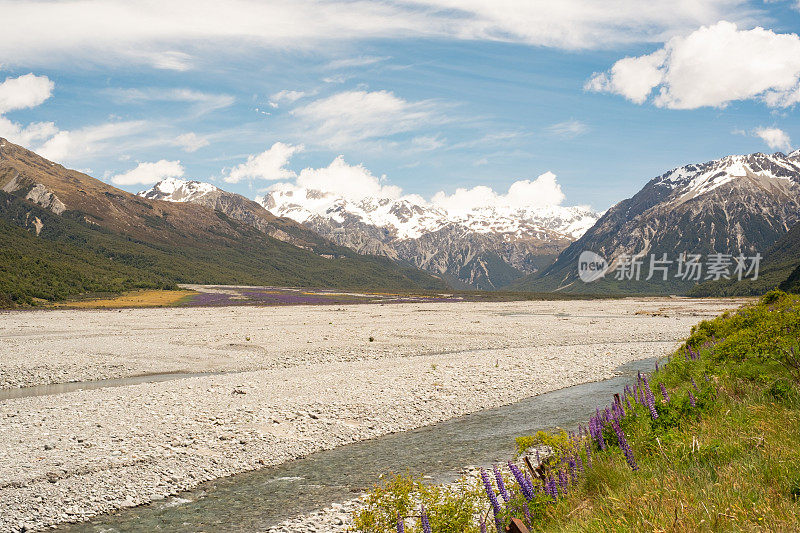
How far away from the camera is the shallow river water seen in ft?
45.2

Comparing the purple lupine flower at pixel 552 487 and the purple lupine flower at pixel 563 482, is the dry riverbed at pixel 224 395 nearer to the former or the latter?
the purple lupine flower at pixel 563 482

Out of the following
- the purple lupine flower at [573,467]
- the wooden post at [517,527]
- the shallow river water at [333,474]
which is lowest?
the shallow river water at [333,474]

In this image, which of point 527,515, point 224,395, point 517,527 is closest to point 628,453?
point 527,515

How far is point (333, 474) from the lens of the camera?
17.0 m

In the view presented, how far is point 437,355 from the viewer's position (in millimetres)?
45156

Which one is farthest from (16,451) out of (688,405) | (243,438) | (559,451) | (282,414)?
(688,405)

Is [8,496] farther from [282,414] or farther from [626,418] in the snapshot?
[626,418]

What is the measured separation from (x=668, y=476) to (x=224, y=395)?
24.0 meters

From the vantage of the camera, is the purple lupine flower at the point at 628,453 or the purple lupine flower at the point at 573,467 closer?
the purple lupine flower at the point at 628,453

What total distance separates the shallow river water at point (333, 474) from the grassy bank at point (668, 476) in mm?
3406

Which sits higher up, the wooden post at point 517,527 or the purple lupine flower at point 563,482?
the wooden post at point 517,527

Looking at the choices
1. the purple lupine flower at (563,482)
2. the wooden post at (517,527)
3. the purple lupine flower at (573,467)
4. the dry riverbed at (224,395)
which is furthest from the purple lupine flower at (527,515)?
the dry riverbed at (224,395)

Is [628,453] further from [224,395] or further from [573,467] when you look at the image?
[224,395]

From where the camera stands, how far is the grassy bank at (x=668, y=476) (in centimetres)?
700
